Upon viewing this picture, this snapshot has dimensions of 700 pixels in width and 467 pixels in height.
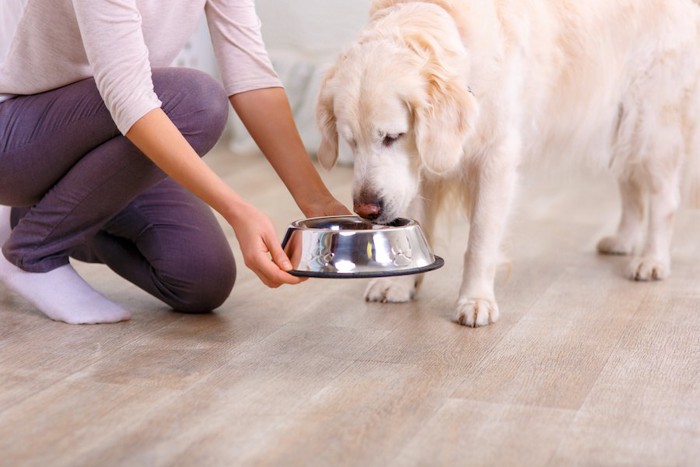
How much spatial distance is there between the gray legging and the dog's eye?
1.11 ft

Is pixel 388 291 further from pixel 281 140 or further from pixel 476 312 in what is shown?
pixel 281 140

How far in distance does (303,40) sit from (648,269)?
8.00 ft

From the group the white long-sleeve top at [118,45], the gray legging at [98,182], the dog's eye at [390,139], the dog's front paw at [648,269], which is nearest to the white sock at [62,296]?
the gray legging at [98,182]

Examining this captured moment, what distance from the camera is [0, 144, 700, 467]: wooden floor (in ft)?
4.46

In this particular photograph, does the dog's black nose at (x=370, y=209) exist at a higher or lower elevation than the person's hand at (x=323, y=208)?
higher

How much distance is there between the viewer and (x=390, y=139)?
192cm

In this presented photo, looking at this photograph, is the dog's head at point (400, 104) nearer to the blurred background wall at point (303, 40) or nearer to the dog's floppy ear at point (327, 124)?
the dog's floppy ear at point (327, 124)

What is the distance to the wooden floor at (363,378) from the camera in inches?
53.5

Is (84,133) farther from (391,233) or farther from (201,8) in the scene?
(391,233)

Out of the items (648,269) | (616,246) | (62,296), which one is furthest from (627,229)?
(62,296)

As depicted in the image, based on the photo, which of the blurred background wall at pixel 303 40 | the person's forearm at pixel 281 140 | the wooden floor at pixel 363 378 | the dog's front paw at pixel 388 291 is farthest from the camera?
the blurred background wall at pixel 303 40

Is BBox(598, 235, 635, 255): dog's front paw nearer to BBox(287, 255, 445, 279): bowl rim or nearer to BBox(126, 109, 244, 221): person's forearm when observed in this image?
BBox(287, 255, 445, 279): bowl rim

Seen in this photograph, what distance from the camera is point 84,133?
1888mm

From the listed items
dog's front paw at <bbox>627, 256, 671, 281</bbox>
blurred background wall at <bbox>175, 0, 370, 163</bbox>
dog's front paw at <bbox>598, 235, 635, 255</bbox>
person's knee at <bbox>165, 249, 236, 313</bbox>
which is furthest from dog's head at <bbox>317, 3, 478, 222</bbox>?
blurred background wall at <bbox>175, 0, 370, 163</bbox>
